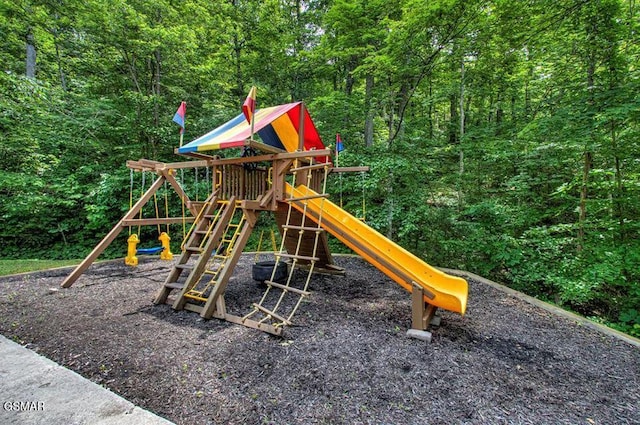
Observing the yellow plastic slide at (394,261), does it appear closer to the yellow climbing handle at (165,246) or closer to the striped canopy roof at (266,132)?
the striped canopy roof at (266,132)

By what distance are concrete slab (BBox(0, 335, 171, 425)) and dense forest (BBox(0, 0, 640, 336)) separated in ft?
15.3

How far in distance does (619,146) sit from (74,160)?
12.4 m

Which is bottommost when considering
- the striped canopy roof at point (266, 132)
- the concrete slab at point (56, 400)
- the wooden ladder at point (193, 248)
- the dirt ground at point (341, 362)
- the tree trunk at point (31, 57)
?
the dirt ground at point (341, 362)

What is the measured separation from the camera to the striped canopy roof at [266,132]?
3.73m

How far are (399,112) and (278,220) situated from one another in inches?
190

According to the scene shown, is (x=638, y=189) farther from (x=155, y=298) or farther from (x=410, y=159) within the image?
(x=155, y=298)

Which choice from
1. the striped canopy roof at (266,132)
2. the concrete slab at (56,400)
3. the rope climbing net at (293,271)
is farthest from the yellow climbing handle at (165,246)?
the concrete slab at (56,400)

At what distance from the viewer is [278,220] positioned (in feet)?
16.6

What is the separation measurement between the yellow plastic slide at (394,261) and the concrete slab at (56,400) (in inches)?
91.5

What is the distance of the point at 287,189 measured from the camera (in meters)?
4.30

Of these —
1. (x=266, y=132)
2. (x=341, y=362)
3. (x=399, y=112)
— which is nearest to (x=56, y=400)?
(x=341, y=362)

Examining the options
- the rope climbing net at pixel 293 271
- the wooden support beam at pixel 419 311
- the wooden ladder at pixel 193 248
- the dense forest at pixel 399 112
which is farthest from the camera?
the dense forest at pixel 399 112

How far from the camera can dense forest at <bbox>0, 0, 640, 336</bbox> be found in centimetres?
405


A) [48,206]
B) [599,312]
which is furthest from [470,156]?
[48,206]
